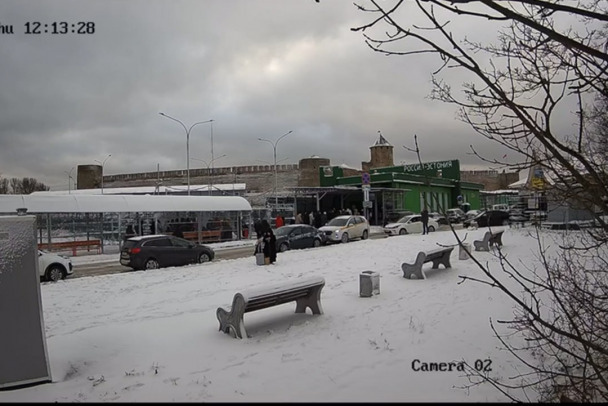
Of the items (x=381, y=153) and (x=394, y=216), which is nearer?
(x=394, y=216)

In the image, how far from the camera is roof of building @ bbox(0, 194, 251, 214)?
24.6 metres

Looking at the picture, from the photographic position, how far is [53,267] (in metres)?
16.6

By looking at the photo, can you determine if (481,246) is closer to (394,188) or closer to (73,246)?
(73,246)

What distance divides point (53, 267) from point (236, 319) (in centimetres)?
1288

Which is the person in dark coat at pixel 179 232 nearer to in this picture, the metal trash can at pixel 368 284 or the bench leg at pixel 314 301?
the metal trash can at pixel 368 284

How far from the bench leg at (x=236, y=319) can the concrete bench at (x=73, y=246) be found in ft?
73.2

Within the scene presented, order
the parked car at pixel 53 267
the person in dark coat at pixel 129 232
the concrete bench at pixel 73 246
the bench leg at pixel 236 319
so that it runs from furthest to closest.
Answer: the person in dark coat at pixel 129 232 < the concrete bench at pixel 73 246 < the parked car at pixel 53 267 < the bench leg at pixel 236 319

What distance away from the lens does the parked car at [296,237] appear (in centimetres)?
2419

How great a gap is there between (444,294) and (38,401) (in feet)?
21.4

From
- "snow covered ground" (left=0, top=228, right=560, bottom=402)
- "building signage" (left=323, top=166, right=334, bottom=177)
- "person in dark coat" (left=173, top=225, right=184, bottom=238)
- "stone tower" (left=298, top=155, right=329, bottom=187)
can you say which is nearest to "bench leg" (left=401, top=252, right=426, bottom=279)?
"snow covered ground" (left=0, top=228, right=560, bottom=402)

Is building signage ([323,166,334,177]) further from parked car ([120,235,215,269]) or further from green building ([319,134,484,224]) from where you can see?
parked car ([120,235,215,269])

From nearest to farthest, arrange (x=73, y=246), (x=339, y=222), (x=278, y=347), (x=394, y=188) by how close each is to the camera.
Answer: (x=278, y=347) → (x=73, y=246) → (x=339, y=222) → (x=394, y=188)

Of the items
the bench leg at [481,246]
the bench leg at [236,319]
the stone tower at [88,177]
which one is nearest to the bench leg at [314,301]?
the bench leg at [236,319]

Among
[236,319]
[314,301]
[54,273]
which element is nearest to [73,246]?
[54,273]
